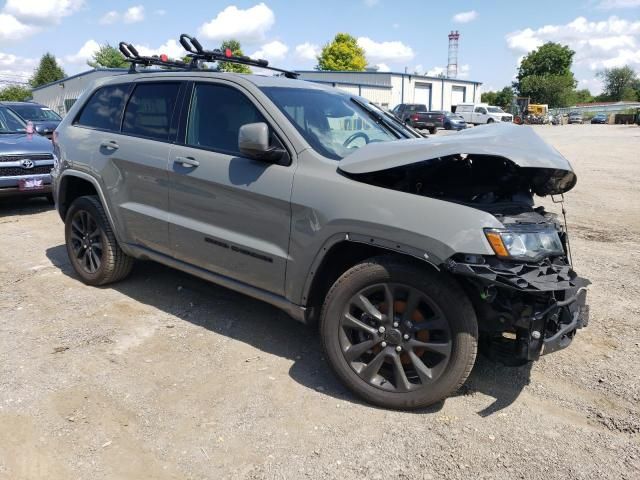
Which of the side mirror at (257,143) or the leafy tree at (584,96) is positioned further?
the leafy tree at (584,96)

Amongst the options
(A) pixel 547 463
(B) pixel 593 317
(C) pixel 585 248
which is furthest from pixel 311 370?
(C) pixel 585 248


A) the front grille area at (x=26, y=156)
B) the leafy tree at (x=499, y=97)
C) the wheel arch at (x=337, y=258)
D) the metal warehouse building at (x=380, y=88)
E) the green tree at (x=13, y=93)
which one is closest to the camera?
the wheel arch at (x=337, y=258)

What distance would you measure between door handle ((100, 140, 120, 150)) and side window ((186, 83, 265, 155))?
2.80ft

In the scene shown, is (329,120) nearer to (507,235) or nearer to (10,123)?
(507,235)

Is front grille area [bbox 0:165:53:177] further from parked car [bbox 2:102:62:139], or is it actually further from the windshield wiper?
the windshield wiper

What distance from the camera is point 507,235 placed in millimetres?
2707

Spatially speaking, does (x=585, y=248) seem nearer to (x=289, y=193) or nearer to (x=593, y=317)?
(x=593, y=317)

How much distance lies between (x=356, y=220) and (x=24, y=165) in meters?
6.95

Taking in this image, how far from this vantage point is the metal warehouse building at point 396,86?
2039 inches

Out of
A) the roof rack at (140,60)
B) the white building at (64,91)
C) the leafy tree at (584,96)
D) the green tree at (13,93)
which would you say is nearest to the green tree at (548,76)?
the leafy tree at (584,96)

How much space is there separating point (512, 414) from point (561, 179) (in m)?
1.43

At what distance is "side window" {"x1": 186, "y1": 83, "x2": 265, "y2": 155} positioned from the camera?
145 inches

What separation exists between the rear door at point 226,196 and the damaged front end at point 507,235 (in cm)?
59

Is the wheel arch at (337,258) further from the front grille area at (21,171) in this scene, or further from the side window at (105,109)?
the front grille area at (21,171)
